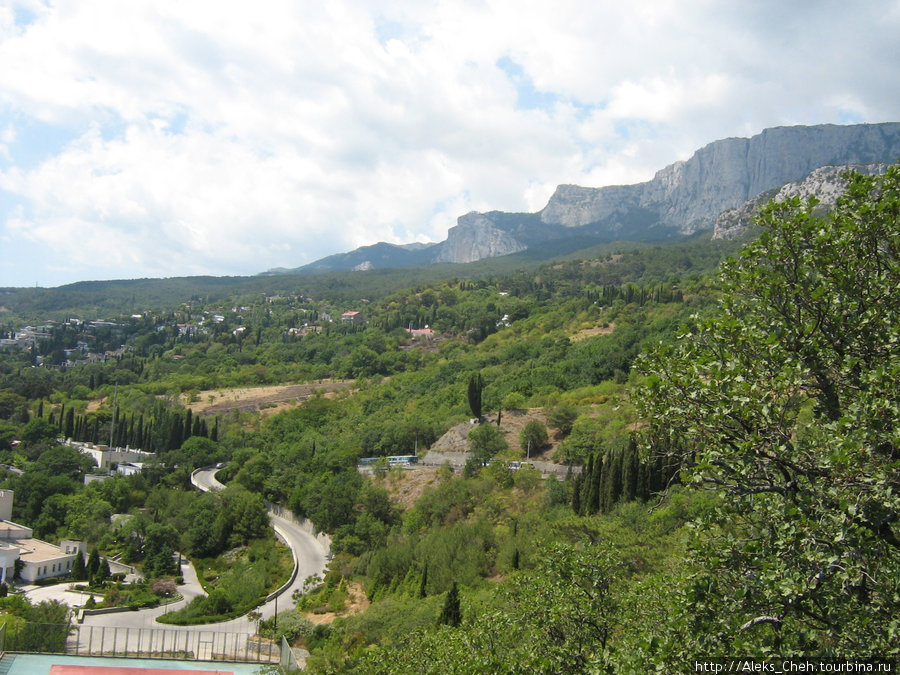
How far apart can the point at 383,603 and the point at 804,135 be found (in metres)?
162

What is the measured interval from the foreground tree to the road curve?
25.6m

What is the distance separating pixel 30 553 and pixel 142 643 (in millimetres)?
14763

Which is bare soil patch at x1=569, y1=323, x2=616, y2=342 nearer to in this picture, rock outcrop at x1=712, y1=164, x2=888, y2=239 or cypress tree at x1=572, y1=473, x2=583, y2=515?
rock outcrop at x1=712, y1=164, x2=888, y2=239

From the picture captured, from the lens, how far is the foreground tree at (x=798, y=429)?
15.7 feet

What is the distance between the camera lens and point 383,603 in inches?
917

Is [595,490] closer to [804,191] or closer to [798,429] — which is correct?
[798,429]

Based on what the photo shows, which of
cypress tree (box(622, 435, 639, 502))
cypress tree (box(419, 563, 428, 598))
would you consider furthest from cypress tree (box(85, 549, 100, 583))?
cypress tree (box(622, 435, 639, 502))

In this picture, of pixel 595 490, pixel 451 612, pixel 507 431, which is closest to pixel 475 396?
pixel 507 431

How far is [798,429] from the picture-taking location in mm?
6441

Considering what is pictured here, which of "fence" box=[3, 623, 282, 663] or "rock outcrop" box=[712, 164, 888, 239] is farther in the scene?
"rock outcrop" box=[712, 164, 888, 239]

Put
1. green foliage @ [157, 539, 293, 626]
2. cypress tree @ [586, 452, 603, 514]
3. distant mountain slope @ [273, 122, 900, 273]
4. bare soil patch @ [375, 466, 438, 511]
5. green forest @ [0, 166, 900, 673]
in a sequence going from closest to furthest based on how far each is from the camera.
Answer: green forest @ [0, 166, 900, 673] < cypress tree @ [586, 452, 603, 514] < green foliage @ [157, 539, 293, 626] < bare soil patch @ [375, 466, 438, 511] < distant mountain slope @ [273, 122, 900, 273]

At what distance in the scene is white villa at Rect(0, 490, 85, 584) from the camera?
107 feet

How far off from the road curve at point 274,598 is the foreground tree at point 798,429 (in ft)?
84.1

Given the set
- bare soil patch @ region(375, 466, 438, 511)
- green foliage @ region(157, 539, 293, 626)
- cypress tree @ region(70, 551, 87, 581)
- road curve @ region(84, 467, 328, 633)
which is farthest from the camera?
bare soil patch @ region(375, 466, 438, 511)
